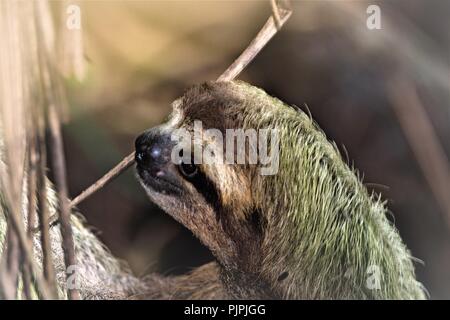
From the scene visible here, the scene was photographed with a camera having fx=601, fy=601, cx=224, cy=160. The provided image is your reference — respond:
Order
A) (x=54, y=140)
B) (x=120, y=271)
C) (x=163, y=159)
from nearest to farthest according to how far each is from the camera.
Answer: (x=54, y=140) < (x=163, y=159) < (x=120, y=271)

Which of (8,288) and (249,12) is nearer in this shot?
(8,288)

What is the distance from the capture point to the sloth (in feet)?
7.59

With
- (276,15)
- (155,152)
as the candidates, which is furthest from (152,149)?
(276,15)

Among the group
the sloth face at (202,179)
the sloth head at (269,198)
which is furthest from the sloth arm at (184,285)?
the sloth face at (202,179)

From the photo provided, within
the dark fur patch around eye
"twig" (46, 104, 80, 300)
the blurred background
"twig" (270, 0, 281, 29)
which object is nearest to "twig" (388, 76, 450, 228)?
the blurred background

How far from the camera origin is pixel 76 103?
2613 mm

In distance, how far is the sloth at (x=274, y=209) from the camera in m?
2.31

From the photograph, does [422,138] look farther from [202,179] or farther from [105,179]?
[105,179]

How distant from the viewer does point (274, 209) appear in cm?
242

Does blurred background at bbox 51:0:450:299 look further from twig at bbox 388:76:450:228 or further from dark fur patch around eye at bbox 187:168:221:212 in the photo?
dark fur patch around eye at bbox 187:168:221:212

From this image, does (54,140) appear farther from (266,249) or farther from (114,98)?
(266,249)

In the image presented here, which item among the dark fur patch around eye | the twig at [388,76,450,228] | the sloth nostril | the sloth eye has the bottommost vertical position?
the dark fur patch around eye
